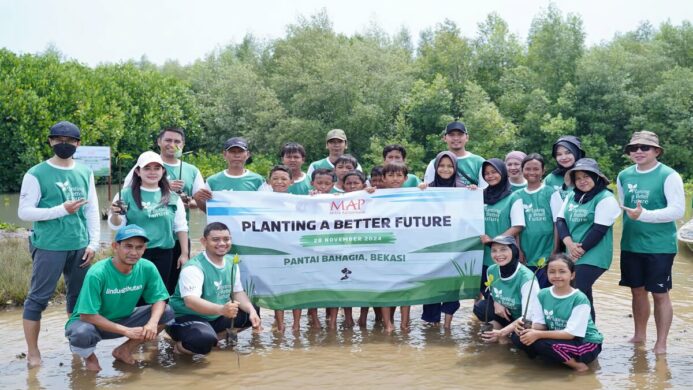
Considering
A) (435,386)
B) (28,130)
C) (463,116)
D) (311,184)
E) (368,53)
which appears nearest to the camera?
(435,386)

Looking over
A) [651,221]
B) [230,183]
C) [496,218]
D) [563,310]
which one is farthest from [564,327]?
[230,183]

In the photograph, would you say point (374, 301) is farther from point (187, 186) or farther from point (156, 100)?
point (156, 100)

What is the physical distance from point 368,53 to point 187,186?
2838 cm

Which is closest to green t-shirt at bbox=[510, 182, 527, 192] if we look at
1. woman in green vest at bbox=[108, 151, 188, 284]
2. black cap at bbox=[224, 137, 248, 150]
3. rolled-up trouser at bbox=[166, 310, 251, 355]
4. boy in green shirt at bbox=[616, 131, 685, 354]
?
boy in green shirt at bbox=[616, 131, 685, 354]

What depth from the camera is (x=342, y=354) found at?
619cm

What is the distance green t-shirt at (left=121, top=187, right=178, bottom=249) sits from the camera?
613cm

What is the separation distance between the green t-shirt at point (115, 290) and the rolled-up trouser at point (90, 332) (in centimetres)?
6

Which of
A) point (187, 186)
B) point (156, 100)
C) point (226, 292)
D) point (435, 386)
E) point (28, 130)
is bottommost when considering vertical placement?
point (435, 386)

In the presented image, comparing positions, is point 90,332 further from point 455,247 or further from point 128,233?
point 455,247

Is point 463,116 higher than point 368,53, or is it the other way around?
point 368,53

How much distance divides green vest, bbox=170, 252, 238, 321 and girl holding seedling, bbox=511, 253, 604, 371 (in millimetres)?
2427

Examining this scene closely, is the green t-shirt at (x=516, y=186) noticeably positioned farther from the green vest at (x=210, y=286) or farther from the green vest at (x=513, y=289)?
the green vest at (x=210, y=286)

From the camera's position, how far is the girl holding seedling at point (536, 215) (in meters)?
6.55

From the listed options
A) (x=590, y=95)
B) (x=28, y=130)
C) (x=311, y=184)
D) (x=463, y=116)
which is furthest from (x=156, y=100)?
(x=311, y=184)
